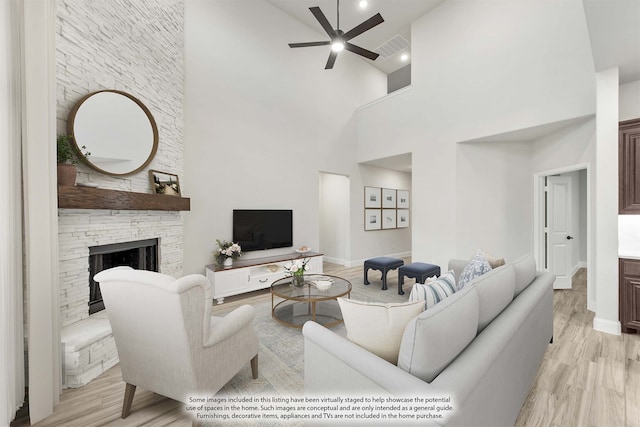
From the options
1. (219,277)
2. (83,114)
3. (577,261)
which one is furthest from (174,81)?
(577,261)

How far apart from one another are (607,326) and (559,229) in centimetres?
201

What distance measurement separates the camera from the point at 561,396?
5.96 ft

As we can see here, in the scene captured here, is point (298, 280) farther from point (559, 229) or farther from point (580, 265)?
point (580, 265)

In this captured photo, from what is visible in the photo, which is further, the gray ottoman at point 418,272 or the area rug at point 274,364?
the gray ottoman at point 418,272

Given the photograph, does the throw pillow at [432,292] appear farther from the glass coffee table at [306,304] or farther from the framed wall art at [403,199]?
the framed wall art at [403,199]

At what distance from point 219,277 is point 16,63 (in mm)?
2738

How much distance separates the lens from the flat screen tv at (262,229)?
4293mm

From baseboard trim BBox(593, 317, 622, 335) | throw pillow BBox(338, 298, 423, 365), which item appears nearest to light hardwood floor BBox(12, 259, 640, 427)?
baseboard trim BBox(593, 317, 622, 335)


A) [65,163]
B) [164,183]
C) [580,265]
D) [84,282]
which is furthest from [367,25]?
[580,265]

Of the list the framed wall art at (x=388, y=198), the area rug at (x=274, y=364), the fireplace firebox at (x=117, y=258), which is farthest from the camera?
the framed wall art at (x=388, y=198)

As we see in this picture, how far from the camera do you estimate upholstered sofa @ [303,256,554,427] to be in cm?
96

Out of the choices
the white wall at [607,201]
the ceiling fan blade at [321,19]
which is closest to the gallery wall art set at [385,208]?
the ceiling fan blade at [321,19]

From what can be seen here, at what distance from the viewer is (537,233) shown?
423 centimetres

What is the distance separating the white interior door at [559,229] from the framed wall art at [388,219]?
127 inches
